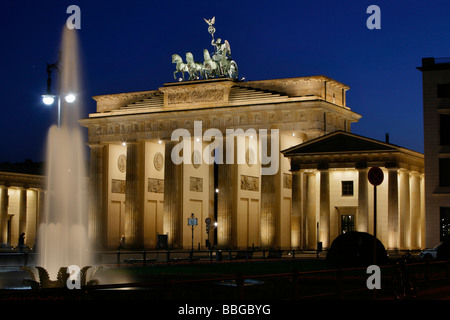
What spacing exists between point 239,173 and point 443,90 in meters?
23.1

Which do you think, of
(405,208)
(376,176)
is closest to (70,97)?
(376,176)

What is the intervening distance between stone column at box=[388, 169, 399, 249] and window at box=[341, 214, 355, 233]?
4.79m

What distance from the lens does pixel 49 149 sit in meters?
39.8

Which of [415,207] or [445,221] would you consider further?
[415,207]

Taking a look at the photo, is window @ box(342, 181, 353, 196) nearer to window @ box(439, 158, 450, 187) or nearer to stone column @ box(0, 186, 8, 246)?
window @ box(439, 158, 450, 187)

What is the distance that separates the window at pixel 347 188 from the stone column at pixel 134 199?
23593 millimetres

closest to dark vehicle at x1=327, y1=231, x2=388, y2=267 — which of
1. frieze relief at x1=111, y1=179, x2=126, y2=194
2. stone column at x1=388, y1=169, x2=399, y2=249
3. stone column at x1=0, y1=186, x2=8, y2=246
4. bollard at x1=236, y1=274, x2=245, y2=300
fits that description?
bollard at x1=236, y1=274, x2=245, y2=300

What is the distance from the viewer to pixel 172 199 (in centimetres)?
8225

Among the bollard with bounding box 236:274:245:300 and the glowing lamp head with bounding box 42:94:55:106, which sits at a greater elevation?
the glowing lamp head with bounding box 42:94:55:106

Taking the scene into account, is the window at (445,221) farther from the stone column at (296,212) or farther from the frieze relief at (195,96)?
the frieze relief at (195,96)

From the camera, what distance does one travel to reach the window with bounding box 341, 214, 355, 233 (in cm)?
6975

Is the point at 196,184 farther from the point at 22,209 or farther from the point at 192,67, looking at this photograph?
the point at 22,209

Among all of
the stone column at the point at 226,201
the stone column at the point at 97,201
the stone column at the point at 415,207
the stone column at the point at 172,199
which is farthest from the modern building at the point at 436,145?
the stone column at the point at 97,201
